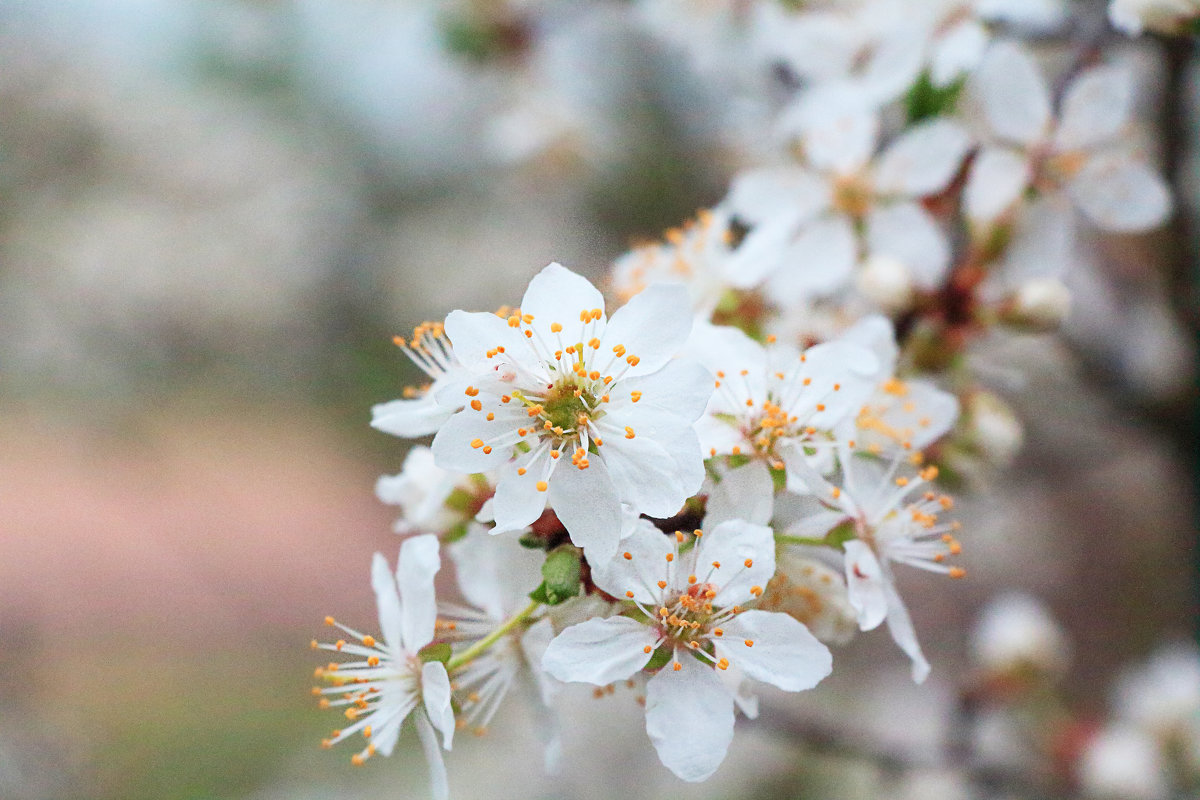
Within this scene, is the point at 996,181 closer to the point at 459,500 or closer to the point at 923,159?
the point at 923,159

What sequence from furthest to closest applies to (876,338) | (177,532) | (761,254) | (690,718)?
(177,532)
(761,254)
(876,338)
(690,718)

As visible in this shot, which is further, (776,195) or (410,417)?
(776,195)

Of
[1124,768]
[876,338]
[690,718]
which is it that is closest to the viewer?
[690,718]

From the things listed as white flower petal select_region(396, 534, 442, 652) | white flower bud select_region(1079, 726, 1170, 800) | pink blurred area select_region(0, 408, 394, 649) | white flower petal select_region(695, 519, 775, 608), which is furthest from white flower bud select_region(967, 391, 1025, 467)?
pink blurred area select_region(0, 408, 394, 649)

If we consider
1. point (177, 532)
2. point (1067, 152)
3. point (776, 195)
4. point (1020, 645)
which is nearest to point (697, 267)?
point (776, 195)

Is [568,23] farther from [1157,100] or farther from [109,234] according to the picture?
[109,234]

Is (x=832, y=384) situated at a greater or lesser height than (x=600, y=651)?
greater

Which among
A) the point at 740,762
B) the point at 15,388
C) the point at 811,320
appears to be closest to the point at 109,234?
the point at 15,388
